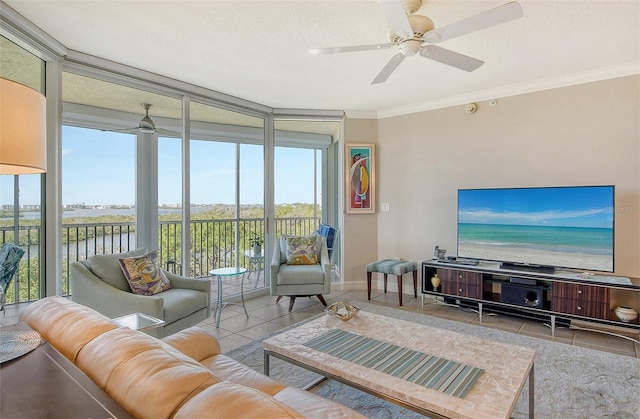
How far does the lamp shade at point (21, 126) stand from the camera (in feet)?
3.60

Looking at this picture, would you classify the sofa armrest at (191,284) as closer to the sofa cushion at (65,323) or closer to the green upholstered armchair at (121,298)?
the green upholstered armchair at (121,298)

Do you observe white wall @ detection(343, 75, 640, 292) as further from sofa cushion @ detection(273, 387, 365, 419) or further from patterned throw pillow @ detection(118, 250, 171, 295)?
sofa cushion @ detection(273, 387, 365, 419)

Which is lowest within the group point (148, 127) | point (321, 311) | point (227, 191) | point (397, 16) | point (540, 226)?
point (321, 311)

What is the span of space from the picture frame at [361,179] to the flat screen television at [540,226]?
1.33 m

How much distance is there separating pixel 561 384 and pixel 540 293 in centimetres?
118

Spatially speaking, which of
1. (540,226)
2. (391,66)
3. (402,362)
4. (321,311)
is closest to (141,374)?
(402,362)

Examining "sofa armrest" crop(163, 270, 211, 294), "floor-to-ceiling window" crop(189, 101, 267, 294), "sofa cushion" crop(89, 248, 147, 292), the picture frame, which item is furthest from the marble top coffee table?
the picture frame

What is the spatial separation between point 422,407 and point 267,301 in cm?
307

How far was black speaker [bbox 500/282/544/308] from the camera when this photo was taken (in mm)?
3244

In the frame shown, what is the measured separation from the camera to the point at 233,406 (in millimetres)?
691

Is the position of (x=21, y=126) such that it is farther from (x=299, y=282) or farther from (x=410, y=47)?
(x=299, y=282)

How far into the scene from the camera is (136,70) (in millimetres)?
3258

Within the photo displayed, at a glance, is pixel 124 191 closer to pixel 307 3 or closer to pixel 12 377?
pixel 307 3

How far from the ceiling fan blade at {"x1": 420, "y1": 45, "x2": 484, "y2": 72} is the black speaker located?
218 centimetres
